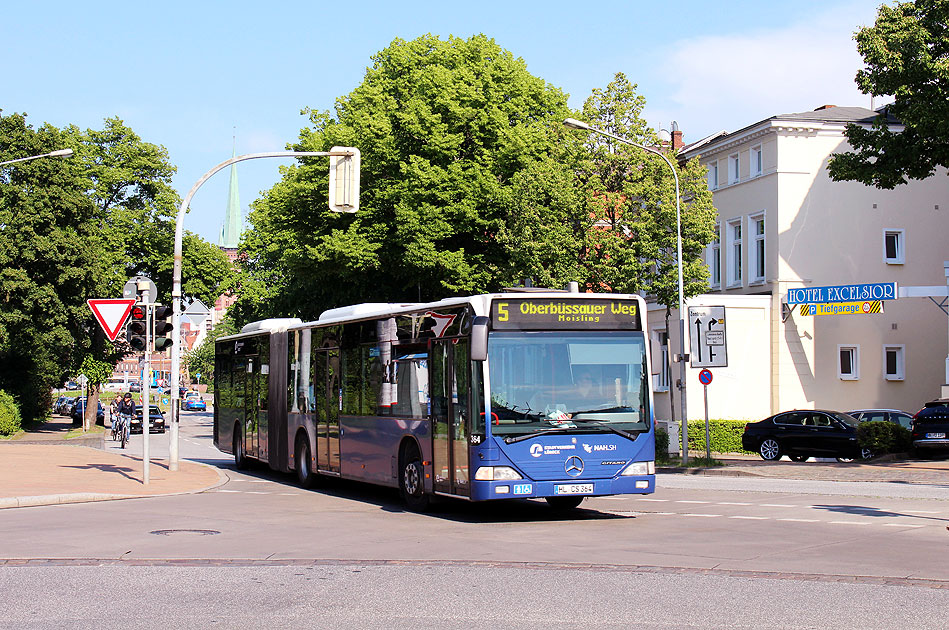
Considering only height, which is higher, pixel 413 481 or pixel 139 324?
pixel 139 324

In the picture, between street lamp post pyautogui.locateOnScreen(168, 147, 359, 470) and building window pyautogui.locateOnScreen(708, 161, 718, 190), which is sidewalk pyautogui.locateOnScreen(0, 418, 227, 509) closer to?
street lamp post pyautogui.locateOnScreen(168, 147, 359, 470)


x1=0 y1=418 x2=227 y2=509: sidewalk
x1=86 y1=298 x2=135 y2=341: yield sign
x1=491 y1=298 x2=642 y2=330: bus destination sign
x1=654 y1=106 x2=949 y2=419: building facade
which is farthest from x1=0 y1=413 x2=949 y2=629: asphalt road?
x1=654 y1=106 x2=949 y2=419: building facade

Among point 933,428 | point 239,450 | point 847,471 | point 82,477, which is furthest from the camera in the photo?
point 933,428

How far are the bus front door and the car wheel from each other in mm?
18686

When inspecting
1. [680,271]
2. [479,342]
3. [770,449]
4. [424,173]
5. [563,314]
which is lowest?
[770,449]

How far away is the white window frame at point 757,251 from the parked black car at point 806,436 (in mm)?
12420

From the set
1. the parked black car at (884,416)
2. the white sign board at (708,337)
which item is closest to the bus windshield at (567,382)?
the white sign board at (708,337)

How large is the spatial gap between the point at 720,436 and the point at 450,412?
2441cm

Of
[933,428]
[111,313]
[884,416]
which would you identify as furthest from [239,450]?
[884,416]

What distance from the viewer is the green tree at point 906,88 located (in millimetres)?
25516

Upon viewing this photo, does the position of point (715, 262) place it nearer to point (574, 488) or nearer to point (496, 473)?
point (574, 488)

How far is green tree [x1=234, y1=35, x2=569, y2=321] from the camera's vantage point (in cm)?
3956

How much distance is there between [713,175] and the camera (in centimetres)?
4756

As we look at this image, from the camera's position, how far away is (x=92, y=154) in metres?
56.3
